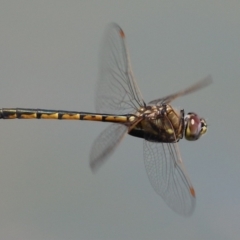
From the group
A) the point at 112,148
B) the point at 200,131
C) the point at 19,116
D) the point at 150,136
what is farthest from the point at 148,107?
the point at 19,116

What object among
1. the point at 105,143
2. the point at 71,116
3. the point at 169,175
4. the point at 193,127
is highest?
the point at 71,116

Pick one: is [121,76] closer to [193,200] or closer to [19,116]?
[19,116]

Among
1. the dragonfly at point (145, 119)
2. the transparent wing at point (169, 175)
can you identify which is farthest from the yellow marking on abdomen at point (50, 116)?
the transparent wing at point (169, 175)

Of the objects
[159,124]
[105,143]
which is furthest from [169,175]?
[105,143]

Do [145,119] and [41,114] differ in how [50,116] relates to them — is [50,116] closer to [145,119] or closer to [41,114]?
[41,114]

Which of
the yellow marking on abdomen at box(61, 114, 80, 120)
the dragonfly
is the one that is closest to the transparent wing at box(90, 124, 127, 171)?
the dragonfly

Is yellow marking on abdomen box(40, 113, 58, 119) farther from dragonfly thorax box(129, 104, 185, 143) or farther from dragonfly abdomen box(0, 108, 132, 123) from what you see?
dragonfly thorax box(129, 104, 185, 143)
